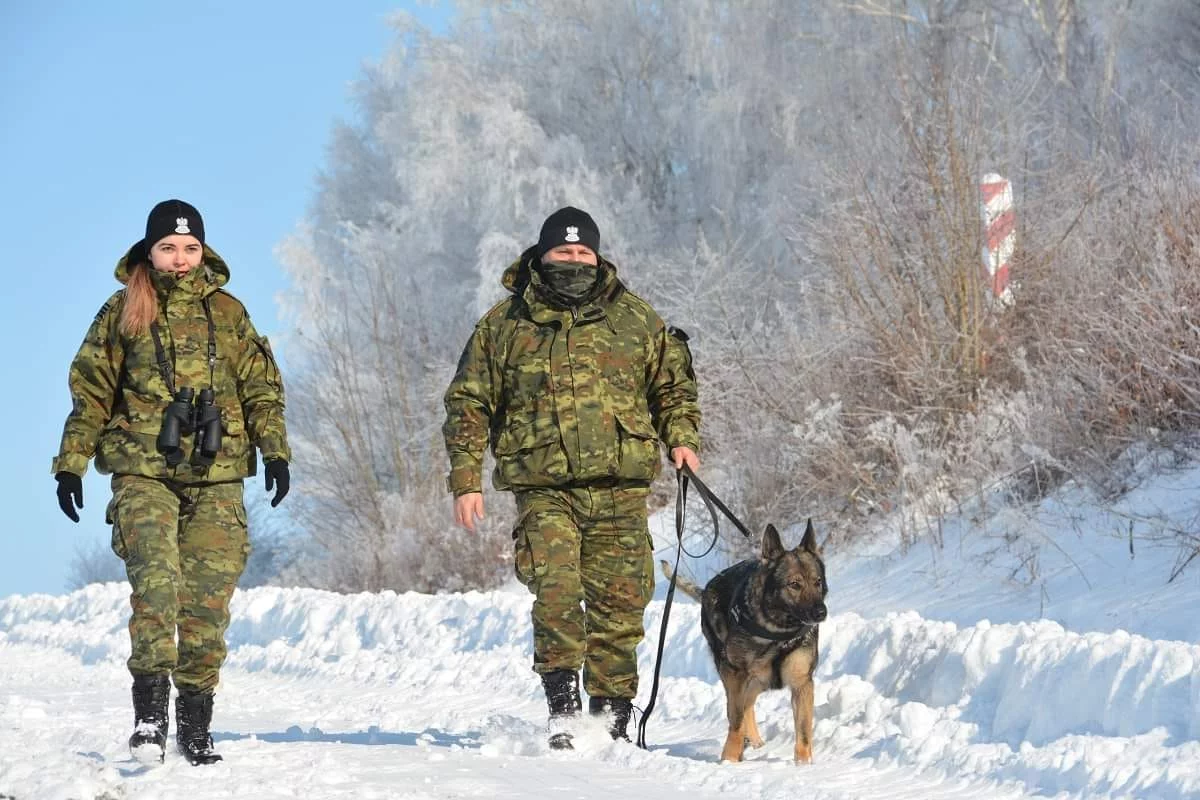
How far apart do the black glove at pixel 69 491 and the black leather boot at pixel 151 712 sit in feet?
2.16

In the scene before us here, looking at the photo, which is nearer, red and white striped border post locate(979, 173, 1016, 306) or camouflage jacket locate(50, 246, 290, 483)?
camouflage jacket locate(50, 246, 290, 483)

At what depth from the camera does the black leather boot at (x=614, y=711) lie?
20.2 ft

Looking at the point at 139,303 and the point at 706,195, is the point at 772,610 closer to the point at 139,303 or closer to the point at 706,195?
the point at 139,303

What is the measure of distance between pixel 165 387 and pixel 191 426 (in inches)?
7.8

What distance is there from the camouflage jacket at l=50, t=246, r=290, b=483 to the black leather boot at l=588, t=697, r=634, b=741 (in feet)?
5.56

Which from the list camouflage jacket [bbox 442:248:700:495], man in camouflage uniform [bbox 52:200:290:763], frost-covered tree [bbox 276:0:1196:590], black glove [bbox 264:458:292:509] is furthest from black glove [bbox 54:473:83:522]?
frost-covered tree [bbox 276:0:1196:590]

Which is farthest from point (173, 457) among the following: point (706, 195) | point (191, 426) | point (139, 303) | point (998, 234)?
point (706, 195)

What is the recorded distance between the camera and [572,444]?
595 centimetres

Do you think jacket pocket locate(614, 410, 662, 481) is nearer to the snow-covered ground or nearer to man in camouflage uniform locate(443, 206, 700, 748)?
man in camouflage uniform locate(443, 206, 700, 748)

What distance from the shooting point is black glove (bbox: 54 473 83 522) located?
5410 millimetres

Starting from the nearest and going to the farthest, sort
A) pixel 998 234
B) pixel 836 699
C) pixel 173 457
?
pixel 173 457 → pixel 836 699 → pixel 998 234

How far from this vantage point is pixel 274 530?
94.9 ft

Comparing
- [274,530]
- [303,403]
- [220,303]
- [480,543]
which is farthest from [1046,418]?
[274,530]

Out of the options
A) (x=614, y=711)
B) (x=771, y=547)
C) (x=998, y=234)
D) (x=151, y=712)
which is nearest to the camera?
(x=151, y=712)
